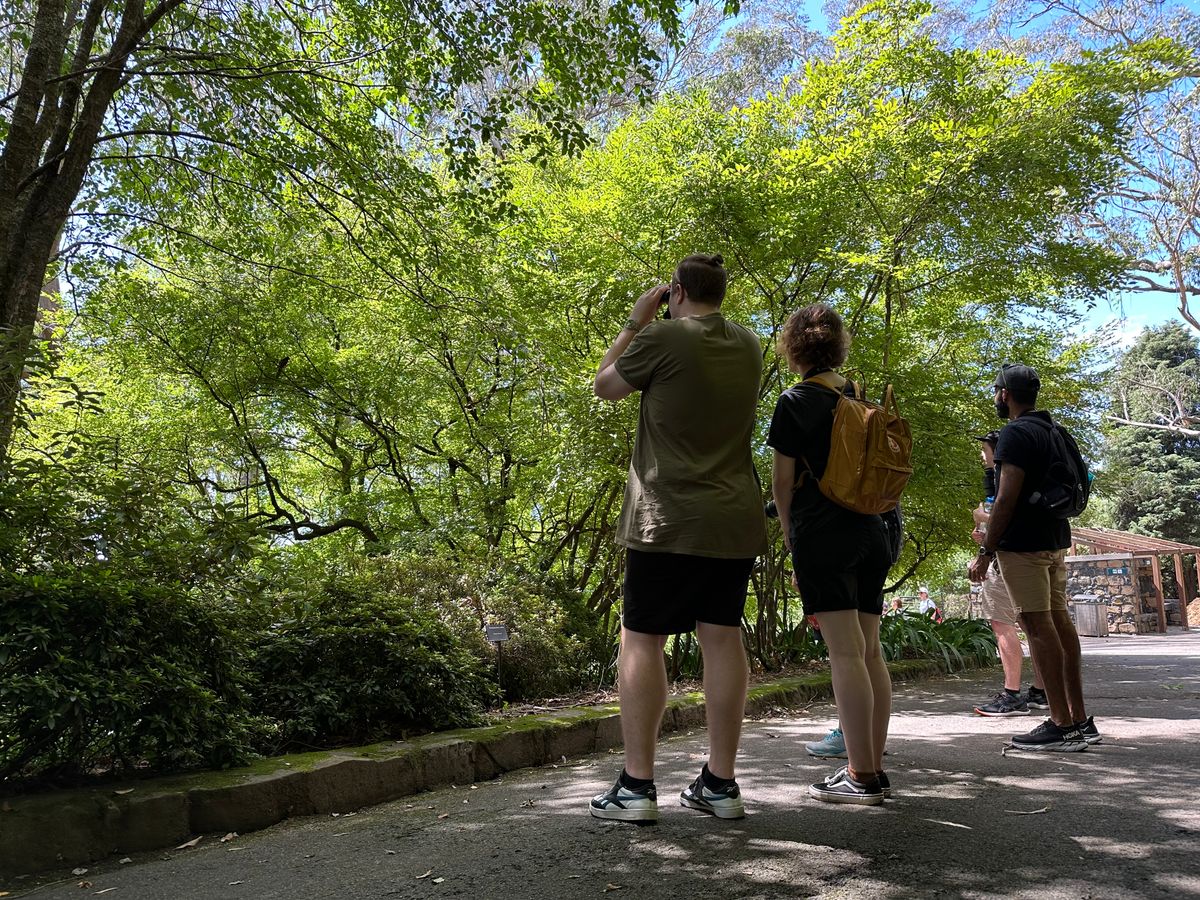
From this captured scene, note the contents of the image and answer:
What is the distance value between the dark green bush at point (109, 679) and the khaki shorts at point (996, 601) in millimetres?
4850

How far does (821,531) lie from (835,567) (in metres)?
0.13

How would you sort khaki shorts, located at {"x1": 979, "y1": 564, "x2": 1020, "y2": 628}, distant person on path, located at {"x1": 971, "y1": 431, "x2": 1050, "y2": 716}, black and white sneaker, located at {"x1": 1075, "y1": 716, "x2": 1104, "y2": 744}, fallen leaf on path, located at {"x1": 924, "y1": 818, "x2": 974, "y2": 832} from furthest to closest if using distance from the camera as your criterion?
khaki shorts, located at {"x1": 979, "y1": 564, "x2": 1020, "y2": 628} < distant person on path, located at {"x1": 971, "y1": 431, "x2": 1050, "y2": 716} < black and white sneaker, located at {"x1": 1075, "y1": 716, "x2": 1104, "y2": 744} < fallen leaf on path, located at {"x1": 924, "y1": 818, "x2": 974, "y2": 832}

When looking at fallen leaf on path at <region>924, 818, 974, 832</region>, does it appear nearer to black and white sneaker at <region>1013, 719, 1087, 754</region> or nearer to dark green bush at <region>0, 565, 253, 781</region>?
black and white sneaker at <region>1013, 719, 1087, 754</region>

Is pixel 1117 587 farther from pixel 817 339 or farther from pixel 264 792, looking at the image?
pixel 264 792

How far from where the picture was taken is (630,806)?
2.89 metres

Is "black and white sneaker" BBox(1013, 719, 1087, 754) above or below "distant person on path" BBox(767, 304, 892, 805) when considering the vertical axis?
below

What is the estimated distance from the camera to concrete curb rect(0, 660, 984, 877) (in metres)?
2.98

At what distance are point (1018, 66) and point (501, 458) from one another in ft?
20.0

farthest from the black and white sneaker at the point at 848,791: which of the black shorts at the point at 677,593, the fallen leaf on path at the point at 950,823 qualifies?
the black shorts at the point at 677,593

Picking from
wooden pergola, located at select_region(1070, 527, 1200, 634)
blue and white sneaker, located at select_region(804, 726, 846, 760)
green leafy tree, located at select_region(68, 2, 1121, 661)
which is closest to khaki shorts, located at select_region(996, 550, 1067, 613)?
blue and white sneaker, located at select_region(804, 726, 846, 760)

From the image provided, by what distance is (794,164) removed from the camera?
7543 millimetres

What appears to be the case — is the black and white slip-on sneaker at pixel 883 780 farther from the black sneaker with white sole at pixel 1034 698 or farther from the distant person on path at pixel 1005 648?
the black sneaker with white sole at pixel 1034 698

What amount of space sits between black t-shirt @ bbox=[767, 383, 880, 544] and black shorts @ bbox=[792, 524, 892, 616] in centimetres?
3

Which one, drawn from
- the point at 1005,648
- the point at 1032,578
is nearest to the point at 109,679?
the point at 1032,578
